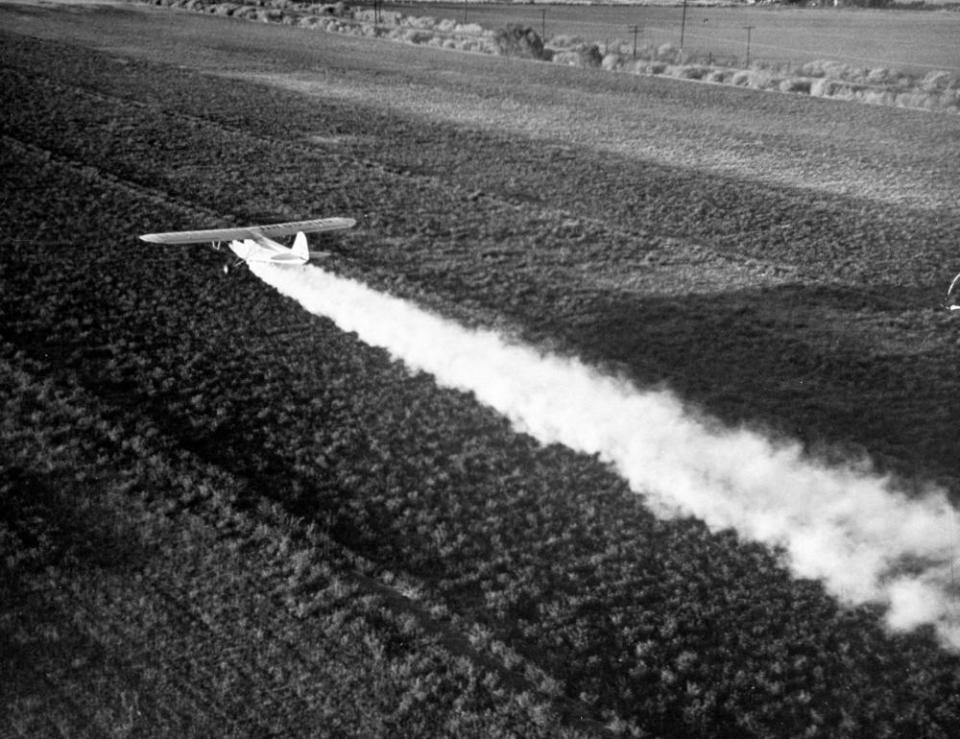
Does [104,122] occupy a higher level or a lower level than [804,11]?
lower

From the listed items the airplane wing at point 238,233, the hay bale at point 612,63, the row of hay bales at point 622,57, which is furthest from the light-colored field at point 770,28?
the airplane wing at point 238,233

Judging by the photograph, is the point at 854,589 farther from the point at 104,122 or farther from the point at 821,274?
the point at 104,122

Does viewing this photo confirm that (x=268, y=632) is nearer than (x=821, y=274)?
A: Yes

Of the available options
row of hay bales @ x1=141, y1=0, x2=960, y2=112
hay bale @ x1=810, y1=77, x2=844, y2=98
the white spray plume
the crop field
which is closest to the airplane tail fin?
the crop field

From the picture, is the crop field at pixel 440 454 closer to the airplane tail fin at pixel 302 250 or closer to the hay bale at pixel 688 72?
the airplane tail fin at pixel 302 250

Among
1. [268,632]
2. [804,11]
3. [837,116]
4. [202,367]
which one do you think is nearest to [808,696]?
[268,632]

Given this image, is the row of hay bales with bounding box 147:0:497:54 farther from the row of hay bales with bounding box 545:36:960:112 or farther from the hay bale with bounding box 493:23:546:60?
the row of hay bales with bounding box 545:36:960:112
